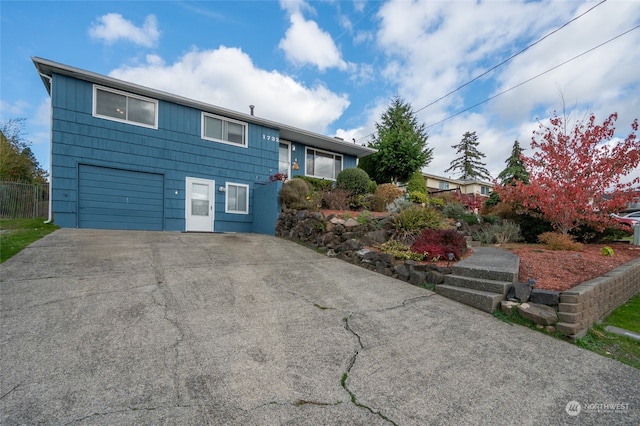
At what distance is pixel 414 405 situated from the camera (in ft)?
6.71

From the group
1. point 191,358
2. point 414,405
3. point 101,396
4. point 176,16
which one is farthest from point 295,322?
point 176,16

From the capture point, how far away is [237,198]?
36.8 ft

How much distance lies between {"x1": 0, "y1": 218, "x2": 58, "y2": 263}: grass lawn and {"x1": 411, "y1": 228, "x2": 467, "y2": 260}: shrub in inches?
298

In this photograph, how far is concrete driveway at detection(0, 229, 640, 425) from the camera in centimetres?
194

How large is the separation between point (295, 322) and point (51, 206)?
9.31 metres

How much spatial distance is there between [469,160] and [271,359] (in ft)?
142

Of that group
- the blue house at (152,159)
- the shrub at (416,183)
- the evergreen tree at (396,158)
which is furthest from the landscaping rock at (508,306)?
the evergreen tree at (396,158)

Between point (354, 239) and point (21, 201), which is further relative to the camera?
point (21, 201)

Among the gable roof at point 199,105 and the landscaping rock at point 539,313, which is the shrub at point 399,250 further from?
the gable roof at point 199,105

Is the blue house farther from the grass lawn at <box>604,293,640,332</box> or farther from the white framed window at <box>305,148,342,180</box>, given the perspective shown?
the grass lawn at <box>604,293,640,332</box>

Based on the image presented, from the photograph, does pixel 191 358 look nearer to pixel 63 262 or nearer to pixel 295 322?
pixel 295 322

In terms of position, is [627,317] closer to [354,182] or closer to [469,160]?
[354,182]

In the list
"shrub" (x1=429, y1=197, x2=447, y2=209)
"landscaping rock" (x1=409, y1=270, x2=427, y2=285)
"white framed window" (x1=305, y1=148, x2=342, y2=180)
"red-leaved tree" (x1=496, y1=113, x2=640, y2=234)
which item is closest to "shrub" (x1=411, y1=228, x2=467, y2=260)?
"landscaping rock" (x1=409, y1=270, x2=427, y2=285)

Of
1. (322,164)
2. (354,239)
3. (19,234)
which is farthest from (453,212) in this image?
(19,234)
